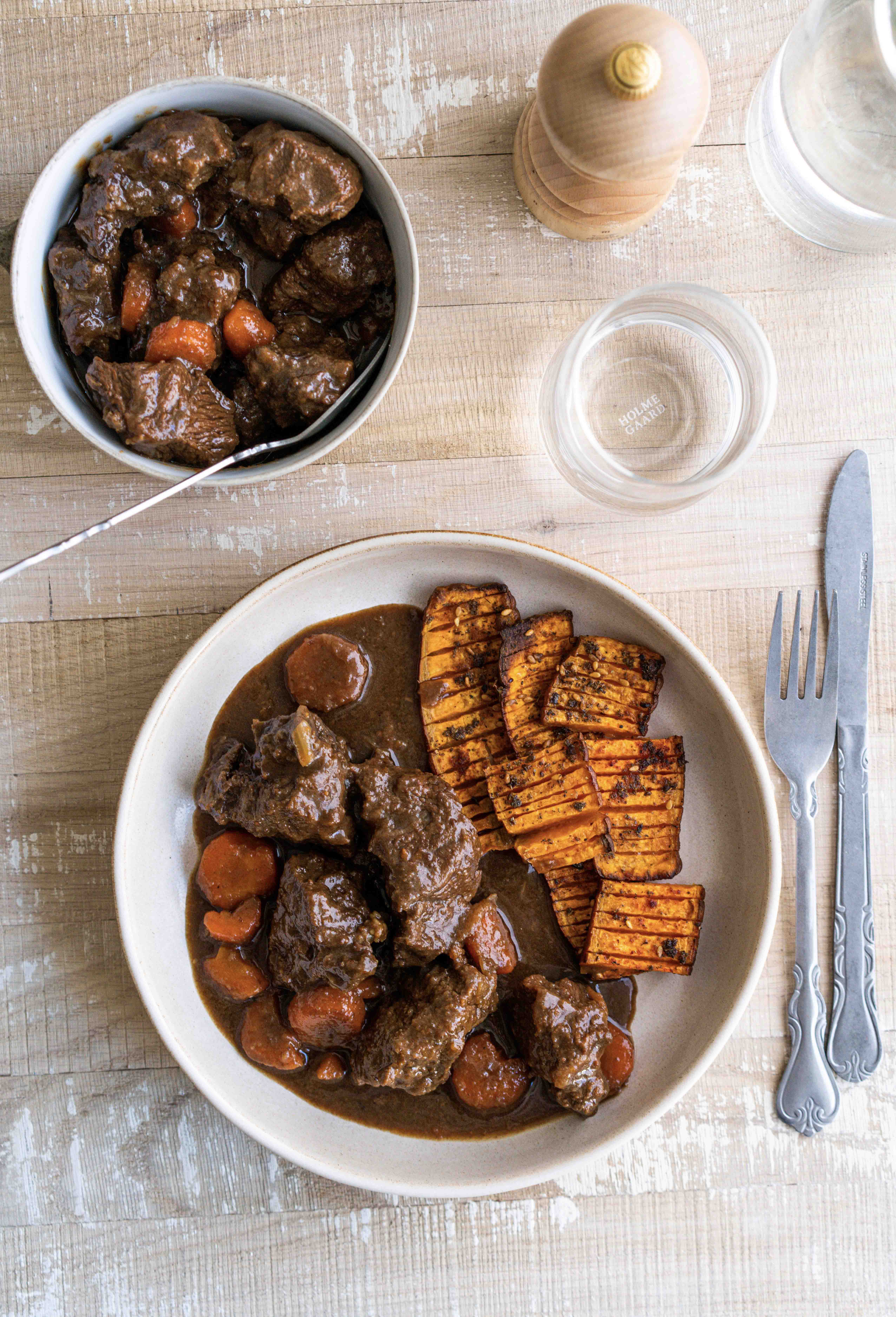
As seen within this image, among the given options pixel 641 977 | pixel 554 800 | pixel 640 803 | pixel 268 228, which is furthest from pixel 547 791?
pixel 268 228

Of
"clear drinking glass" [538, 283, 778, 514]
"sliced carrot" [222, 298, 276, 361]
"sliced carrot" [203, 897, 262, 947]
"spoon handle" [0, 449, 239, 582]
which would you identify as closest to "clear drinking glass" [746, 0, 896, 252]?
"clear drinking glass" [538, 283, 778, 514]

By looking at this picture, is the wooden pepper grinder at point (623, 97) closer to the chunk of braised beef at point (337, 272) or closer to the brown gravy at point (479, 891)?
the chunk of braised beef at point (337, 272)

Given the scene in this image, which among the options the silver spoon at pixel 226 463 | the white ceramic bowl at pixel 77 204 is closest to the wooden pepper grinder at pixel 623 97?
the white ceramic bowl at pixel 77 204

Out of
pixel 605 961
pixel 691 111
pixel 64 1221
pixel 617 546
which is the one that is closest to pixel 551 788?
pixel 605 961

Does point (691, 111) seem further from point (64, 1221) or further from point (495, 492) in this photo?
point (64, 1221)

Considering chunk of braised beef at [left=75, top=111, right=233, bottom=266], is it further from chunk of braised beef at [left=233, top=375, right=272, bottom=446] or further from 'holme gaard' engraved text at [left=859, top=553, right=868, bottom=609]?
'holme gaard' engraved text at [left=859, top=553, right=868, bottom=609]

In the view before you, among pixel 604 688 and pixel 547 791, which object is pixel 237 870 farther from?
pixel 604 688
